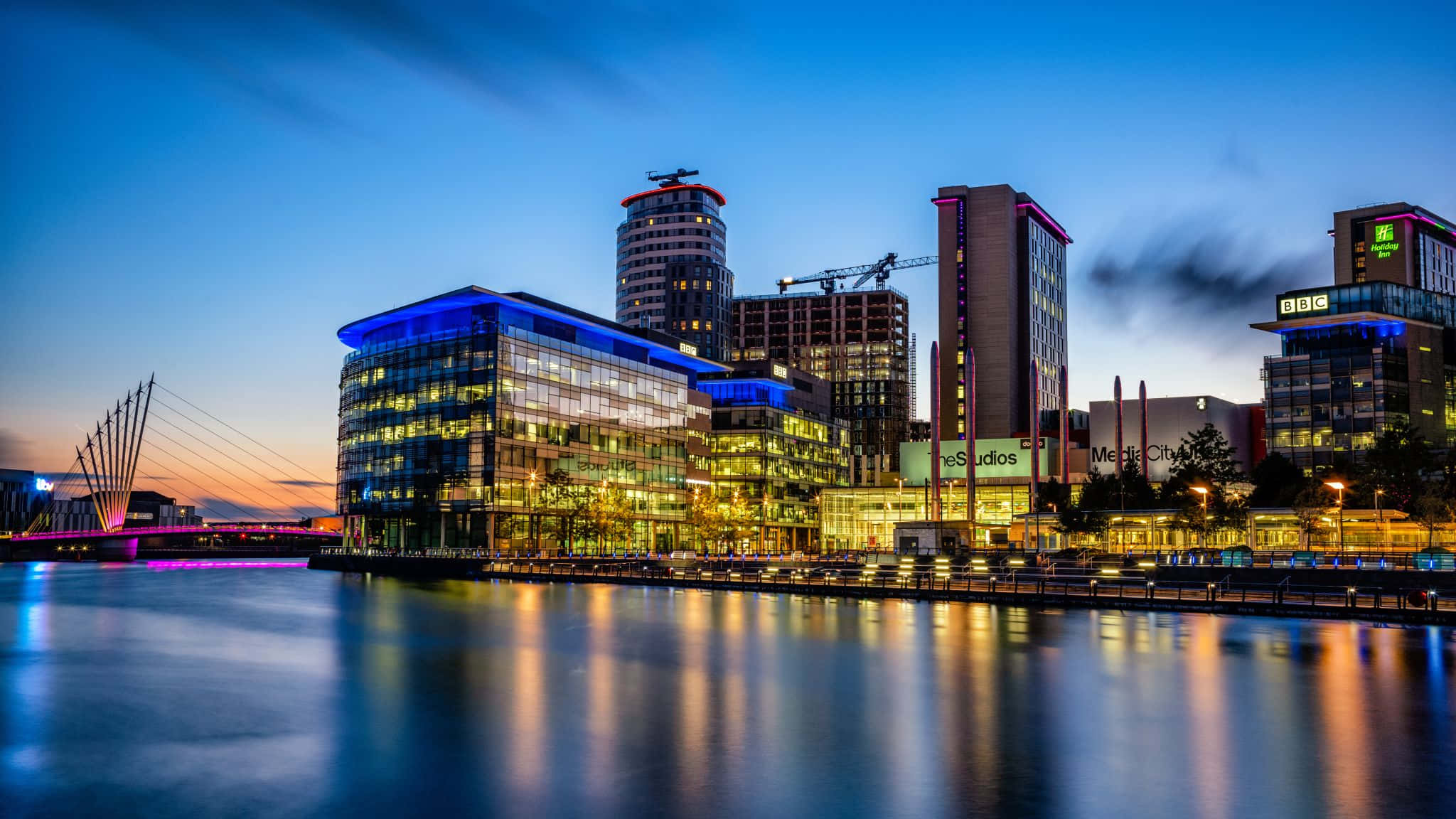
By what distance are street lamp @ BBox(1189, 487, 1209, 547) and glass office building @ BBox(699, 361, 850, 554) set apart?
73.3 m

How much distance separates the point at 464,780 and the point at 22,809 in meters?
6.53

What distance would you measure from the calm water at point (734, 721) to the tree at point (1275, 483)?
68740 millimetres

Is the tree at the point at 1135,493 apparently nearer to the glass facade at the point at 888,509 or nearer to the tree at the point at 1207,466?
the tree at the point at 1207,466

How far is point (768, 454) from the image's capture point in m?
180

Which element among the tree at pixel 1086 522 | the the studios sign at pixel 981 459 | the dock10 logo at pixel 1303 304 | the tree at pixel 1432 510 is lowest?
the tree at pixel 1086 522

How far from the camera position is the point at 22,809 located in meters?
17.2

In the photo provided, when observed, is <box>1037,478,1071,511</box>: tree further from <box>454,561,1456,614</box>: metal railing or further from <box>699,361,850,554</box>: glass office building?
<box>454,561,1456,614</box>: metal railing

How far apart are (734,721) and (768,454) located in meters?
155

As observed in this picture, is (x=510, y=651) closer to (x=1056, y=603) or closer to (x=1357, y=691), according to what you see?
(x=1357, y=691)

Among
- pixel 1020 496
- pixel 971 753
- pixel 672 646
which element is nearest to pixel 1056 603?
pixel 672 646

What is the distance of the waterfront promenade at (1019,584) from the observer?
55.2m

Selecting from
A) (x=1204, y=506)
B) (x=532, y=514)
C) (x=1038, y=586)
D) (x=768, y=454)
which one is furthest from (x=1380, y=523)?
(x=768, y=454)

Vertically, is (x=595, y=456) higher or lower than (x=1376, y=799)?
higher

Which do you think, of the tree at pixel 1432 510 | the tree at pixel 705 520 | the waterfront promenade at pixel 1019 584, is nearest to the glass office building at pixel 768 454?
the tree at pixel 705 520
